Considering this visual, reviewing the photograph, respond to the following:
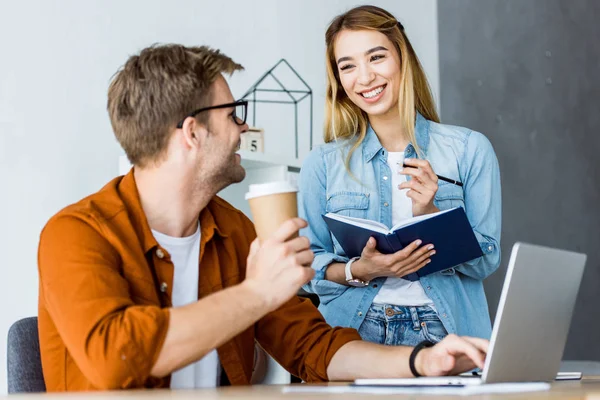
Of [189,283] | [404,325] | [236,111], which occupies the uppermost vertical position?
→ [236,111]

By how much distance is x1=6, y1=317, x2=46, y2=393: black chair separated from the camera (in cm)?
156

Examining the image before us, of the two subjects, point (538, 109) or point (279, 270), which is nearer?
point (279, 270)

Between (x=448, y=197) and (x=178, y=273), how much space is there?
0.88 meters

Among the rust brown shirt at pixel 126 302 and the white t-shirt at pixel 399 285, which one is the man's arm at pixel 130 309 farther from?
the white t-shirt at pixel 399 285

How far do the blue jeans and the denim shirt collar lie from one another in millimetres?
430

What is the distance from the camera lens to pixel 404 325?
215 centimetres

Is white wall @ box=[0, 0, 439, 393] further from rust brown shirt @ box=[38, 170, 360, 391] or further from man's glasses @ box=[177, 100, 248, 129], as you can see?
man's glasses @ box=[177, 100, 248, 129]

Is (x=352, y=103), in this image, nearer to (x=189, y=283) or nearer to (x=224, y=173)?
(x=224, y=173)

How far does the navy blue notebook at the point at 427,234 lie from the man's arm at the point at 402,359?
40cm

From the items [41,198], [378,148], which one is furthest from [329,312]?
[41,198]

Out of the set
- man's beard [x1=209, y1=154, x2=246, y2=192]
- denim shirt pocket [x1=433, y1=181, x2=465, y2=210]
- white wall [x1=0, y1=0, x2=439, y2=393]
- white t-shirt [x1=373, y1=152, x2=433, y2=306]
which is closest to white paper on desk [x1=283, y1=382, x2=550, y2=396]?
man's beard [x1=209, y1=154, x2=246, y2=192]

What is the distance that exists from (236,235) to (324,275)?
1.62ft

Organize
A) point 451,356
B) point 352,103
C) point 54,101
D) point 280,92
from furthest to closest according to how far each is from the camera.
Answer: point 280,92, point 54,101, point 352,103, point 451,356

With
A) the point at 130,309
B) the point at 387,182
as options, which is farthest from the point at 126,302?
the point at 387,182
